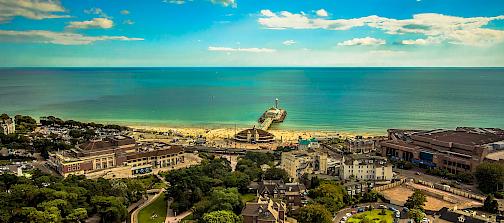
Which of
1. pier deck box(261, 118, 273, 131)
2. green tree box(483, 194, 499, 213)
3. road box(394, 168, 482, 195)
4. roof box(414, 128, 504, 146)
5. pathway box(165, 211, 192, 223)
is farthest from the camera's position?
pier deck box(261, 118, 273, 131)

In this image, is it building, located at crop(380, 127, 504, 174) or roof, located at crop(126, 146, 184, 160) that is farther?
roof, located at crop(126, 146, 184, 160)

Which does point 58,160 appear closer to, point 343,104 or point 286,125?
point 286,125

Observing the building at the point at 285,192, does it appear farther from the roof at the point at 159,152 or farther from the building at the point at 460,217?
the roof at the point at 159,152

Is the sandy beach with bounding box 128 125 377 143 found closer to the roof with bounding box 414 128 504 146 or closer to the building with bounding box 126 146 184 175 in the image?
the building with bounding box 126 146 184 175

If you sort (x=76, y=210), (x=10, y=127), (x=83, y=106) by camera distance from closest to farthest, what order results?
1. (x=76, y=210)
2. (x=10, y=127)
3. (x=83, y=106)

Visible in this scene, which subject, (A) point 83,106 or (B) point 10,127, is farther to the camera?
(A) point 83,106

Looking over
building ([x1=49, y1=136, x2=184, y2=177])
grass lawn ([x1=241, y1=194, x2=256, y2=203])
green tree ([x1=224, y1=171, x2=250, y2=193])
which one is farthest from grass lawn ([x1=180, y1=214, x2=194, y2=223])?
building ([x1=49, y1=136, x2=184, y2=177])

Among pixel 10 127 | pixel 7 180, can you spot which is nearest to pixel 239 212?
pixel 7 180

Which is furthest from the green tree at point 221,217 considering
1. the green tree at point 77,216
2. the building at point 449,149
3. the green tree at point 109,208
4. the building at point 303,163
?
the building at point 449,149
